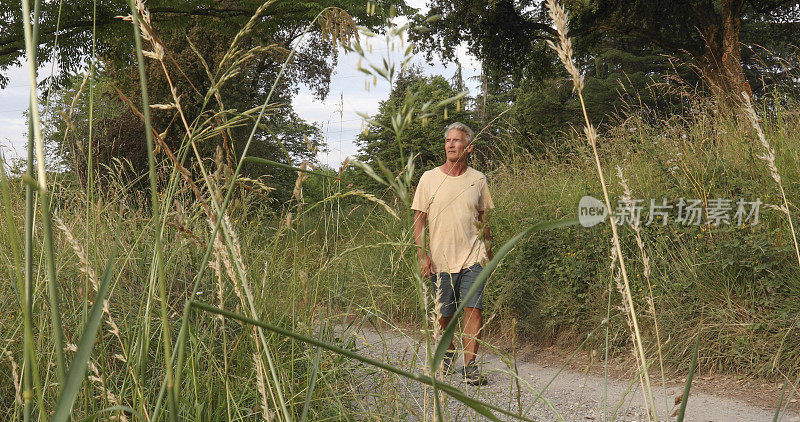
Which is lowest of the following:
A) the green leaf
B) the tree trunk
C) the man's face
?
the green leaf

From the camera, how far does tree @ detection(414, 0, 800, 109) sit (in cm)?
1169

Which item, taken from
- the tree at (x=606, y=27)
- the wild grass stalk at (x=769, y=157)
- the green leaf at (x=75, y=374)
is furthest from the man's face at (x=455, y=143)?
the tree at (x=606, y=27)

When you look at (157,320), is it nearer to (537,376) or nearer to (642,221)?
(537,376)

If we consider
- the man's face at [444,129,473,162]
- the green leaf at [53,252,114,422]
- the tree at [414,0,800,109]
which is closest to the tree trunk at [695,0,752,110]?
the tree at [414,0,800,109]

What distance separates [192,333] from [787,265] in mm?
4092

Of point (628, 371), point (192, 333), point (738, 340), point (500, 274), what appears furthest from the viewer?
point (500, 274)

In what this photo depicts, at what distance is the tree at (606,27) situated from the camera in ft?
38.3

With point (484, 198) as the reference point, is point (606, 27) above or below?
above

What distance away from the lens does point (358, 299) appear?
6.37 metres

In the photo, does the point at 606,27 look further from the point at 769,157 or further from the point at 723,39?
the point at 769,157

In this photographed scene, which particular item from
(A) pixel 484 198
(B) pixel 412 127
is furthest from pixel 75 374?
(A) pixel 484 198

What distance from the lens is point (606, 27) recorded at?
12867mm

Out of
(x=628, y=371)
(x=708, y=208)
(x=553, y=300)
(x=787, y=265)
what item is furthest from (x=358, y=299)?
(x=787, y=265)

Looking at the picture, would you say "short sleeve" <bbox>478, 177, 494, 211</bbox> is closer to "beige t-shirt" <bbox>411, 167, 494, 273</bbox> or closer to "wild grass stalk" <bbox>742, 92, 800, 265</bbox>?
"beige t-shirt" <bbox>411, 167, 494, 273</bbox>
